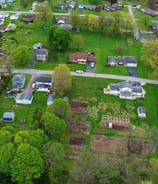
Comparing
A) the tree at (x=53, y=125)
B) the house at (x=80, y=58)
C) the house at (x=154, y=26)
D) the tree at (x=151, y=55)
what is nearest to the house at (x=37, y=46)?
the house at (x=80, y=58)

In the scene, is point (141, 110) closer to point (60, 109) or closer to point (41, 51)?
point (60, 109)

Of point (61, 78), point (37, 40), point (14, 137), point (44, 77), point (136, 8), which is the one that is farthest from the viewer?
point (136, 8)

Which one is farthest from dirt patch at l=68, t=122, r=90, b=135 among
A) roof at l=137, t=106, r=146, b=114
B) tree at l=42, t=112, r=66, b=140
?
roof at l=137, t=106, r=146, b=114

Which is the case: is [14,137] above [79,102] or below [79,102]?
above

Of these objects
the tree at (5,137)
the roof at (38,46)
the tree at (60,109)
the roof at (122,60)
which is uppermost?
the tree at (5,137)

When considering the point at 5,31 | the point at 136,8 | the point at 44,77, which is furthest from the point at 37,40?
the point at 136,8

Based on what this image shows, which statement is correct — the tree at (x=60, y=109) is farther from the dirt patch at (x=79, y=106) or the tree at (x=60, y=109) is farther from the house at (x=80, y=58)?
the house at (x=80, y=58)

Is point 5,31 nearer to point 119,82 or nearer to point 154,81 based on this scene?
point 119,82
